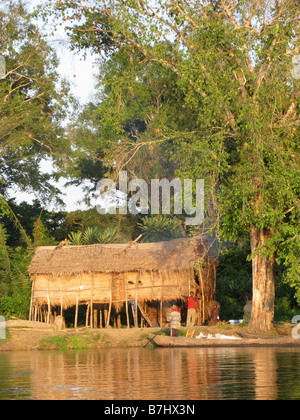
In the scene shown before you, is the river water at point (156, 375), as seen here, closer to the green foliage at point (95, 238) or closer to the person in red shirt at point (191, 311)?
the person in red shirt at point (191, 311)

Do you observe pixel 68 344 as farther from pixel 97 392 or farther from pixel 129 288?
pixel 97 392

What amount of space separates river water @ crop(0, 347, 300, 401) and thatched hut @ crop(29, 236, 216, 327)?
233 inches

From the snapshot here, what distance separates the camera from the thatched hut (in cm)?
2441

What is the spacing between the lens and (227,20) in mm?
21797

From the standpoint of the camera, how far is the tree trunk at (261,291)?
22125 mm

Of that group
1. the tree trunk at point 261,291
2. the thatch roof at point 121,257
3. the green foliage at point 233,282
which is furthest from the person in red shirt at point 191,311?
the green foliage at point 233,282

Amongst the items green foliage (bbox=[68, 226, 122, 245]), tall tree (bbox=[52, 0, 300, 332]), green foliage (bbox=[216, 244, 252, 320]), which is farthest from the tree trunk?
green foliage (bbox=[68, 226, 122, 245])

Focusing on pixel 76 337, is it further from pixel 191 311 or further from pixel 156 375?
pixel 156 375

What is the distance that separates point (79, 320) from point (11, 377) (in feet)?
53.6

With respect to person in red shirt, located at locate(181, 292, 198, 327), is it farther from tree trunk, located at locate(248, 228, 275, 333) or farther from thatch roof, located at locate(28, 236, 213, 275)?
tree trunk, located at locate(248, 228, 275, 333)

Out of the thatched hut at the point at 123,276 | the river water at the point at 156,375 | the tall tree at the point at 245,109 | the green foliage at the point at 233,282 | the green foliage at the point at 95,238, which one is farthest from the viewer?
the green foliage at the point at 95,238

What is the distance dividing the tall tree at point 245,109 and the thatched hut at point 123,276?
2.76 m

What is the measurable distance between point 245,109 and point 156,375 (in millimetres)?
10046
